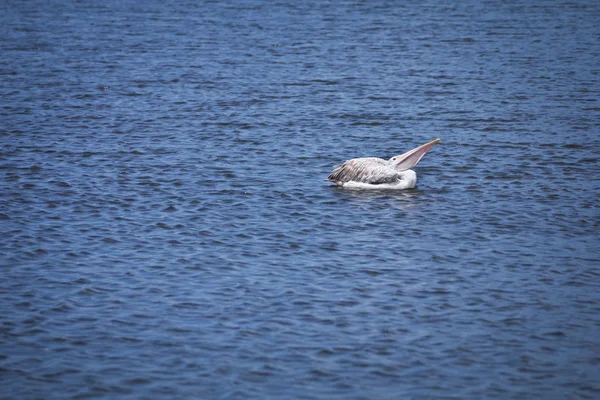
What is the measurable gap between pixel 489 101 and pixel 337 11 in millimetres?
23150

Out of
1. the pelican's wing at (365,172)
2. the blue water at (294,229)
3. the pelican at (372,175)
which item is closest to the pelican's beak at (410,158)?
the pelican at (372,175)

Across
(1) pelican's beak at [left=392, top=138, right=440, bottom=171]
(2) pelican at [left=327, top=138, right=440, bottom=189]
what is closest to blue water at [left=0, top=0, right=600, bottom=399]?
(2) pelican at [left=327, top=138, right=440, bottom=189]

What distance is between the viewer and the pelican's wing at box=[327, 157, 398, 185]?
17703mm

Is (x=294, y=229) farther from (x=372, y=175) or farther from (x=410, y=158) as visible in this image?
(x=410, y=158)

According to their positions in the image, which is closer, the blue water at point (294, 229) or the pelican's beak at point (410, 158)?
the blue water at point (294, 229)

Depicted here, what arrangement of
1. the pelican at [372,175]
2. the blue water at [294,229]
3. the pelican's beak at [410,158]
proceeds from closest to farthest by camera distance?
the blue water at [294,229]
the pelican at [372,175]
the pelican's beak at [410,158]

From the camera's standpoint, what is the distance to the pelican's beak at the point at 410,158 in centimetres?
1803

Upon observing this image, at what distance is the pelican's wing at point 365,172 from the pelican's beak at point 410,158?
0.32 metres

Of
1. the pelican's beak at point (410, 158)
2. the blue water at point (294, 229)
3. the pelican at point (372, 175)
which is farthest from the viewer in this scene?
the pelican's beak at point (410, 158)

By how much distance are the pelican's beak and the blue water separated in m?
0.74

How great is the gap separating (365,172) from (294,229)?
2.95 meters

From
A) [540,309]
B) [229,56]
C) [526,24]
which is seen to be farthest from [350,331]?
[526,24]

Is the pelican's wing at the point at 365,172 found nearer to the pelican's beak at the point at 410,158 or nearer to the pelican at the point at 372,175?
the pelican at the point at 372,175

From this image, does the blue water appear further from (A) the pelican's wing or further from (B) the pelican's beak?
(B) the pelican's beak
